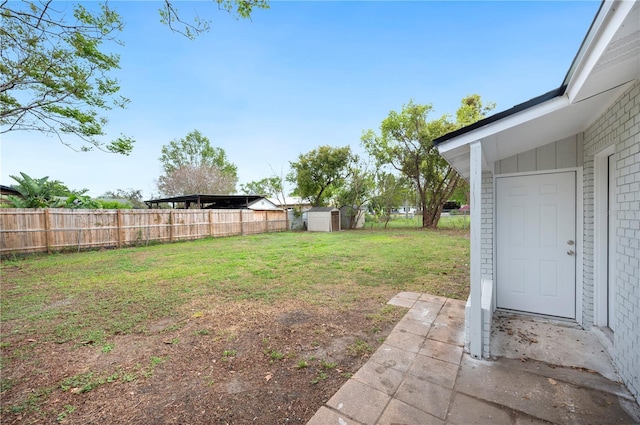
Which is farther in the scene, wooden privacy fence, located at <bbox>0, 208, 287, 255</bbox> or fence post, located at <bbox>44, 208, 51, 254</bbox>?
fence post, located at <bbox>44, 208, 51, 254</bbox>

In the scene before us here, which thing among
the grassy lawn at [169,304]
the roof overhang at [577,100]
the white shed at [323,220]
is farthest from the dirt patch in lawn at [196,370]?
the white shed at [323,220]

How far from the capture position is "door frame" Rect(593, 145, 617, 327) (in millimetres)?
2789

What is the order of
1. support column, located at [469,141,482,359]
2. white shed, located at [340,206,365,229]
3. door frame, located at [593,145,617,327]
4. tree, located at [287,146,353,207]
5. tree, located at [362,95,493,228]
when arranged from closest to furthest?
support column, located at [469,141,482,359], door frame, located at [593,145,617,327], tree, located at [362,95,493,228], tree, located at [287,146,353,207], white shed, located at [340,206,365,229]

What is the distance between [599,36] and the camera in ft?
4.45

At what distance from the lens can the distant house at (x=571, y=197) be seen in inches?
73.1

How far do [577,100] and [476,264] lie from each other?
1.61 meters

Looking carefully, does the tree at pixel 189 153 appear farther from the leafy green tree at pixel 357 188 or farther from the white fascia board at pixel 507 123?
the white fascia board at pixel 507 123

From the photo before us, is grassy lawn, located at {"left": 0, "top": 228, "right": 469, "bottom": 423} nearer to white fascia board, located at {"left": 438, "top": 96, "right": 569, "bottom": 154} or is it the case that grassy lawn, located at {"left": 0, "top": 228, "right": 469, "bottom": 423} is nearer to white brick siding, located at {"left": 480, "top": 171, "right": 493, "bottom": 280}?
white brick siding, located at {"left": 480, "top": 171, "right": 493, "bottom": 280}

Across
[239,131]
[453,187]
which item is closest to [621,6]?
[453,187]

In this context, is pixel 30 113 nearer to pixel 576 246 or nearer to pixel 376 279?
pixel 376 279

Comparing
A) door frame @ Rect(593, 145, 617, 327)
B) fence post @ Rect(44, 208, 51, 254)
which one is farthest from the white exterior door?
fence post @ Rect(44, 208, 51, 254)

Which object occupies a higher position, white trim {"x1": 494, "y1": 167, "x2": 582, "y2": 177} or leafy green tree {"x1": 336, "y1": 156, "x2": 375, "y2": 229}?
leafy green tree {"x1": 336, "y1": 156, "x2": 375, "y2": 229}

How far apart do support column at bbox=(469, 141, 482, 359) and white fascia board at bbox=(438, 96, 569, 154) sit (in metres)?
0.10

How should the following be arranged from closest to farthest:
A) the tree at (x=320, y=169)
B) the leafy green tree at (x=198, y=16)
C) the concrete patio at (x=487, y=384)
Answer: the concrete patio at (x=487, y=384)
the leafy green tree at (x=198, y=16)
the tree at (x=320, y=169)
